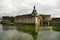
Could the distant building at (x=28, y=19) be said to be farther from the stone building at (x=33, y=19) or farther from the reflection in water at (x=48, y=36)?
the reflection in water at (x=48, y=36)

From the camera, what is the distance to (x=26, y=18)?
23.2 meters

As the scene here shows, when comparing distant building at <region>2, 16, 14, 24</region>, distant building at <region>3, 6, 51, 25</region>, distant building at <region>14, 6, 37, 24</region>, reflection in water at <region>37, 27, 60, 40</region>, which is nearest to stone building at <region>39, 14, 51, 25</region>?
distant building at <region>3, 6, 51, 25</region>

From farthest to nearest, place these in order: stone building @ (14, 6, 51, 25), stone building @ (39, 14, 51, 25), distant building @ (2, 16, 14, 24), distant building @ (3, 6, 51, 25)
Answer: distant building @ (2, 16, 14, 24) → stone building @ (39, 14, 51, 25) → distant building @ (3, 6, 51, 25) → stone building @ (14, 6, 51, 25)

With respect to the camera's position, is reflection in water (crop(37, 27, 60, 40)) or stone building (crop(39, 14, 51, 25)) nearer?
reflection in water (crop(37, 27, 60, 40))

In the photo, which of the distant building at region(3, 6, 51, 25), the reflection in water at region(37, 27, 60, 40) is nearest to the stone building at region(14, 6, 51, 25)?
the distant building at region(3, 6, 51, 25)

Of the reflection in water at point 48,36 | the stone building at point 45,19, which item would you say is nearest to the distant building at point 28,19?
the stone building at point 45,19

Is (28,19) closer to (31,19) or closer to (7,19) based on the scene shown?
(31,19)

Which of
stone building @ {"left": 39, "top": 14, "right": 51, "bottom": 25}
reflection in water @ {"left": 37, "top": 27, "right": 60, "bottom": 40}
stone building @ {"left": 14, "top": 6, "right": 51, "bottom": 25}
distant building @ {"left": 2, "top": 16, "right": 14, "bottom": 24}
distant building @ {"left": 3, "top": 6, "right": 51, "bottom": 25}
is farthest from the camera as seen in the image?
distant building @ {"left": 2, "top": 16, "right": 14, "bottom": 24}

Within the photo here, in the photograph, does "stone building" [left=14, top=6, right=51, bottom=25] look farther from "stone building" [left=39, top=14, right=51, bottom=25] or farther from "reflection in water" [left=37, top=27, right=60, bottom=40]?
"reflection in water" [left=37, top=27, right=60, bottom=40]

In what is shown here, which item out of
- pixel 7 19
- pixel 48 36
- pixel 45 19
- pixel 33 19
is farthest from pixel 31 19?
pixel 48 36

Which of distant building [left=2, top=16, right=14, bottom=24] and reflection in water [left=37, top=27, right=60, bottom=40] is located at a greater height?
reflection in water [left=37, top=27, right=60, bottom=40]

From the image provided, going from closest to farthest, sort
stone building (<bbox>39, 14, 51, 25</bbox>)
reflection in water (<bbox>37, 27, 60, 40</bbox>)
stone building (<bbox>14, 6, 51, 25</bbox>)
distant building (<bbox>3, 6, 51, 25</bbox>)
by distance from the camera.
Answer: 1. reflection in water (<bbox>37, 27, 60, 40</bbox>)
2. stone building (<bbox>14, 6, 51, 25</bbox>)
3. distant building (<bbox>3, 6, 51, 25</bbox>)
4. stone building (<bbox>39, 14, 51, 25</bbox>)

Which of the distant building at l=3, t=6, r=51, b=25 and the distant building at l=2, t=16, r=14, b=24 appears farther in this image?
the distant building at l=2, t=16, r=14, b=24

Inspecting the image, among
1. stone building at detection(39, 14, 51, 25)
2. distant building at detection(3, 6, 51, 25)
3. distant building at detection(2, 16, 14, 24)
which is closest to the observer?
distant building at detection(3, 6, 51, 25)
